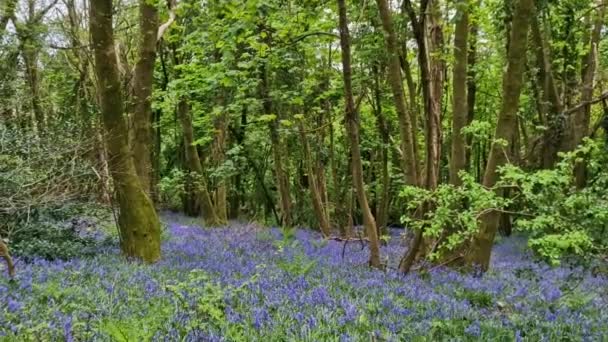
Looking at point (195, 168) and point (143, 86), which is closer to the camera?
point (143, 86)

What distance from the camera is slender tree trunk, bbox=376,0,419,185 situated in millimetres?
7723

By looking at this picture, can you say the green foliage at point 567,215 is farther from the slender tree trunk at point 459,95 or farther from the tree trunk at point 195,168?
the tree trunk at point 195,168

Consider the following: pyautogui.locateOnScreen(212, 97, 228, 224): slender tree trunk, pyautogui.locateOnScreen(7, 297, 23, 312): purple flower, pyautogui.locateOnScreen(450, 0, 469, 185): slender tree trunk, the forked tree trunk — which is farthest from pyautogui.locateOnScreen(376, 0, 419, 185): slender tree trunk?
the forked tree trunk

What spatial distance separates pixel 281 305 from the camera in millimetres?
4738

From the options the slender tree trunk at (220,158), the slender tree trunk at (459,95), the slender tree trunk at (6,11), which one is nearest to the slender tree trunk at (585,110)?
the slender tree trunk at (459,95)

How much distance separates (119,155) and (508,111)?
5887 mm

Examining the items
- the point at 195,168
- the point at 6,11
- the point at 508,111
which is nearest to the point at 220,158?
the point at 195,168

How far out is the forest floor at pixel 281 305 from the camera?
3.79m

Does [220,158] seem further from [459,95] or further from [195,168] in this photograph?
[459,95]

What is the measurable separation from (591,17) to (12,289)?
17.9 metres

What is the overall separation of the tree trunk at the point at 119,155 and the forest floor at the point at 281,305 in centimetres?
38

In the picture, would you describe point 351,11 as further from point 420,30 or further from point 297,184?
point 297,184

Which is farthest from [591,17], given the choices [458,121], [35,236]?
[35,236]

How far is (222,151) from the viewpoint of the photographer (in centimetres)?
1986
